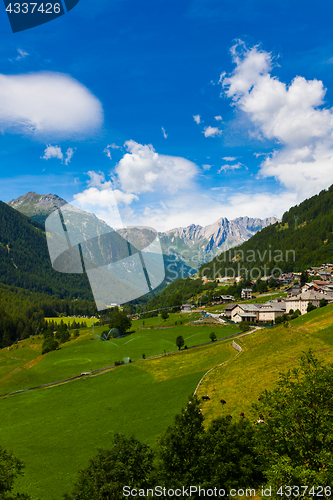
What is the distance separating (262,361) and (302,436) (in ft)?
96.9

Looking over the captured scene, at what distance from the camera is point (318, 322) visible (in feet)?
173

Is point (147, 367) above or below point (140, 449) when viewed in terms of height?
below

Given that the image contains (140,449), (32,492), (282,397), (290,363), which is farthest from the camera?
(290,363)

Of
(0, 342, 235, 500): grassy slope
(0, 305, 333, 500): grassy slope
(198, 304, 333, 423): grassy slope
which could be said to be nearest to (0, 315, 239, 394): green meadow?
(0, 305, 333, 500): grassy slope

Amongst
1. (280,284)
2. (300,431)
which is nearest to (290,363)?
(300,431)

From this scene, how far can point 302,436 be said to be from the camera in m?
13.5

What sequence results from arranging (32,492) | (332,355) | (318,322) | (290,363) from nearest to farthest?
(32,492), (332,355), (290,363), (318,322)

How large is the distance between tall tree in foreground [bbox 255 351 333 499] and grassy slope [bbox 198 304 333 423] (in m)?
7.47

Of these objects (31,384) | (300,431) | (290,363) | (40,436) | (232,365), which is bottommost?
(31,384)

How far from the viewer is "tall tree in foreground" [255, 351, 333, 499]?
1164cm

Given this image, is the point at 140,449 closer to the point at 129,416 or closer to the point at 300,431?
the point at 300,431

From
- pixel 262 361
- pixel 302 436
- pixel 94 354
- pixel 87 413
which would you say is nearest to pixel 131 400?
pixel 87 413

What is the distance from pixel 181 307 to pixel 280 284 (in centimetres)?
6159

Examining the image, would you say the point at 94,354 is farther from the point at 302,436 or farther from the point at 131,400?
the point at 302,436
